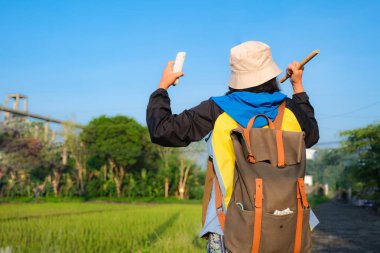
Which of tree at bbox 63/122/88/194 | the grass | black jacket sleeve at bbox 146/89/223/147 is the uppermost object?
tree at bbox 63/122/88/194

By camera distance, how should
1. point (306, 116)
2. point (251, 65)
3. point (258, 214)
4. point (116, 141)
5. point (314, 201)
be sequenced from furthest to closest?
point (314, 201) < point (116, 141) < point (306, 116) < point (251, 65) < point (258, 214)

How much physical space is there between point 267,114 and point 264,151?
0.68 feet

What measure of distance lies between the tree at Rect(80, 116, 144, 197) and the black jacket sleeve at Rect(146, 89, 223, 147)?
2934cm

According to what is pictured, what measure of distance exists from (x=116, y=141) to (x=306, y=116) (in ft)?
99.2

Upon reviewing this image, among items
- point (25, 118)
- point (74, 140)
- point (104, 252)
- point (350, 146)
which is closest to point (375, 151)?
point (350, 146)

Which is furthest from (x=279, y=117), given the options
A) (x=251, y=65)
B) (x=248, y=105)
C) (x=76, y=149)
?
(x=76, y=149)

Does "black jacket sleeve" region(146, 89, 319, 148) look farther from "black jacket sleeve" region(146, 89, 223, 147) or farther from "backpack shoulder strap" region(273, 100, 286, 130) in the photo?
"backpack shoulder strap" region(273, 100, 286, 130)

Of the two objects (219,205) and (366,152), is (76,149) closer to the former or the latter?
(366,152)

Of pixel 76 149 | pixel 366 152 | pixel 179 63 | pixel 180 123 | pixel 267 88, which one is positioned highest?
pixel 76 149

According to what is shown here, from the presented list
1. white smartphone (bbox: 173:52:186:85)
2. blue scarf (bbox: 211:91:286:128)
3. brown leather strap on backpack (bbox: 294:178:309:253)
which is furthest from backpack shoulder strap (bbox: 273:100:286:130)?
white smartphone (bbox: 173:52:186:85)

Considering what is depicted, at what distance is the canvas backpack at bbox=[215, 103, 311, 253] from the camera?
1.62 m

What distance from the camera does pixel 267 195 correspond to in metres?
1.62

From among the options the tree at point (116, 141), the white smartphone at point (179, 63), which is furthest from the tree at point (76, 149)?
the white smartphone at point (179, 63)

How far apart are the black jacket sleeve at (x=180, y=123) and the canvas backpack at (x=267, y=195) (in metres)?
0.16
